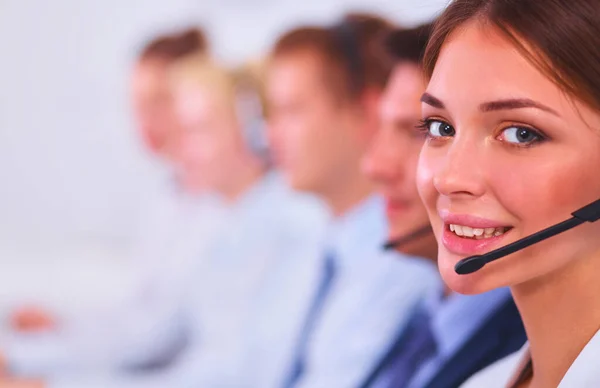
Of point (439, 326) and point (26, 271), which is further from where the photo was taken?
point (26, 271)

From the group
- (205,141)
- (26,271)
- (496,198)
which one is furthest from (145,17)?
(496,198)

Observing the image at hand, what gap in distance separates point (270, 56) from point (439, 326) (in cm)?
83

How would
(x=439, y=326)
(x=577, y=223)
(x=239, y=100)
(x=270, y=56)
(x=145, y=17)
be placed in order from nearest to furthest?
(x=577, y=223), (x=439, y=326), (x=270, y=56), (x=239, y=100), (x=145, y=17)

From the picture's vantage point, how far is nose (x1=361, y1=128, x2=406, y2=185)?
45.6 inches

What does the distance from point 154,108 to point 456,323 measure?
1220 millimetres

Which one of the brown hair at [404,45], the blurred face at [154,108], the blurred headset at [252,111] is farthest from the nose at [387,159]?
the blurred face at [154,108]

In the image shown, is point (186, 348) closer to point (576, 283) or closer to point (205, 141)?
point (205, 141)

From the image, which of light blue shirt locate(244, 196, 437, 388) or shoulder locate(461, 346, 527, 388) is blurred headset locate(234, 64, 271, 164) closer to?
light blue shirt locate(244, 196, 437, 388)

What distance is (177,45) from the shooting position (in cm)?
204

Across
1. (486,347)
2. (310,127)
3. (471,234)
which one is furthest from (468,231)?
(310,127)

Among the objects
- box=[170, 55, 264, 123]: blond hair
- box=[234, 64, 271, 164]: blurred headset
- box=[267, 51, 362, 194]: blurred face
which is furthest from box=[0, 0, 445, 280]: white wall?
box=[267, 51, 362, 194]: blurred face

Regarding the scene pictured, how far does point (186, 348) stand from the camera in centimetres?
192

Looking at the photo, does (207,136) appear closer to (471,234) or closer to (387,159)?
(387,159)

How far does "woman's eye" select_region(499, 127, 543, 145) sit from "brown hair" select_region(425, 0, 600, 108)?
4 centimetres
